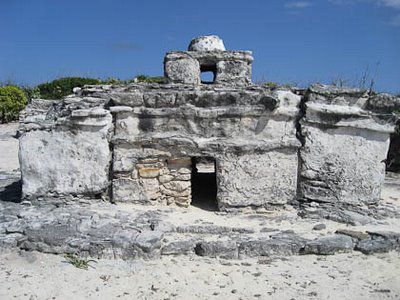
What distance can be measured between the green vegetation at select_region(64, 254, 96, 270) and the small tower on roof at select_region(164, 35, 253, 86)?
5518 millimetres

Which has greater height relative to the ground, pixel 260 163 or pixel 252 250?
pixel 260 163

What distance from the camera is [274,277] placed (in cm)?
444

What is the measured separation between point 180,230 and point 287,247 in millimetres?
1301

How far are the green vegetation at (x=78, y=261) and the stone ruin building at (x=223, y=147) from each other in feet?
5.00

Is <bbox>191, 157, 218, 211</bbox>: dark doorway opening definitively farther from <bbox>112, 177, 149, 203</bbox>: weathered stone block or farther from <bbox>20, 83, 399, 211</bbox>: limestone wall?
<bbox>112, 177, 149, 203</bbox>: weathered stone block

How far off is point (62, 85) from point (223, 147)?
14.0 metres

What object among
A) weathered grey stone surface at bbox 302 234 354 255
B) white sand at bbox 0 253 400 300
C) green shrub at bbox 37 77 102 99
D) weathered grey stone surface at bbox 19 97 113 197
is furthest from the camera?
green shrub at bbox 37 77 102 99

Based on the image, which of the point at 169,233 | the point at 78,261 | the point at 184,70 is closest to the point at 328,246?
the point at 169,233

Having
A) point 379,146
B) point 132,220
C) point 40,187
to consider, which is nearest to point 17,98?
point 40,187

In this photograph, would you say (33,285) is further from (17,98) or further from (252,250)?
(17,98)

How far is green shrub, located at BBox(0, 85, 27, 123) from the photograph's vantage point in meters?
16.6

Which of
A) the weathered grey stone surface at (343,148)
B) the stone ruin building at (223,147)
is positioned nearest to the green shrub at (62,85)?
the stone ruin building at (223,147)

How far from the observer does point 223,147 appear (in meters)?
6.07

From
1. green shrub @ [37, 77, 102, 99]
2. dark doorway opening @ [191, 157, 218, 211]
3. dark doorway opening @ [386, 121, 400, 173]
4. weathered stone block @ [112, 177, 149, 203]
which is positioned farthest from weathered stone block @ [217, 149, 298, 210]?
green shrub @ [37, 77, 102, 99]
